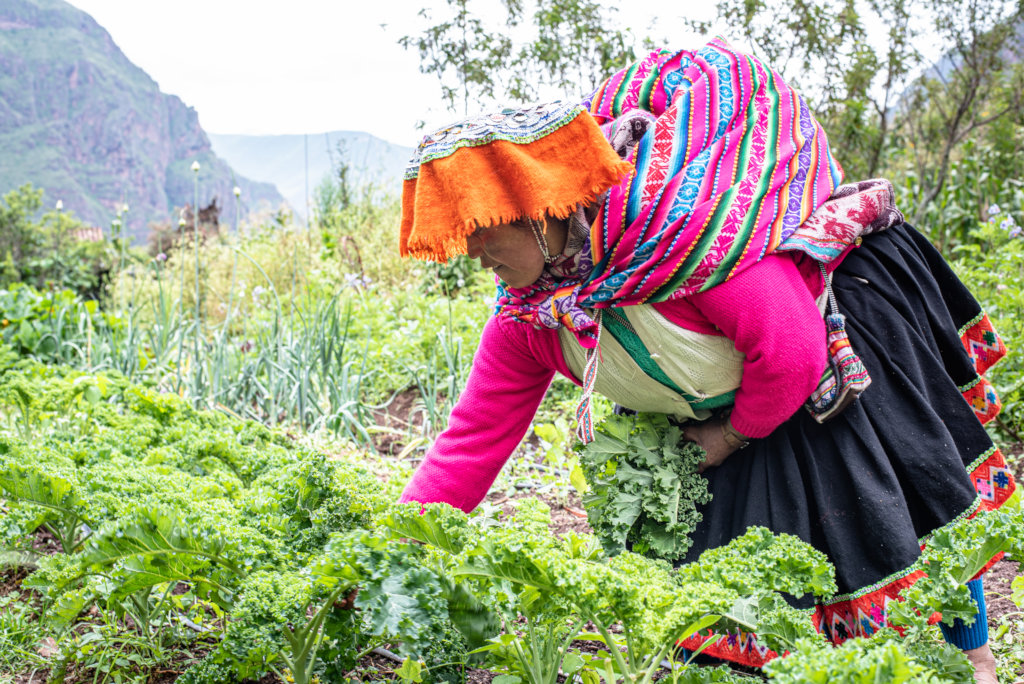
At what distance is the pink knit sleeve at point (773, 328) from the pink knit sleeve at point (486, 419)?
1.52 feet

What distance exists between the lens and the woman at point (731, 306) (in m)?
1.38

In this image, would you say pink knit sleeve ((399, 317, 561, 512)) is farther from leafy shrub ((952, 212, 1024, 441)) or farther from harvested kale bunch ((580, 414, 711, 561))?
leafy shrub ((952, 212, 1024, 441))

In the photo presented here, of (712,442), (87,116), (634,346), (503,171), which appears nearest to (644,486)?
(712,442)

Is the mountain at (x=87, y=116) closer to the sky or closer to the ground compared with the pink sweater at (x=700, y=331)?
closer to the sky

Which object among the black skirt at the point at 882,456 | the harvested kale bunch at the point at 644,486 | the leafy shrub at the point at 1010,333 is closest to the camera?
the black skirt at the point at 882,456

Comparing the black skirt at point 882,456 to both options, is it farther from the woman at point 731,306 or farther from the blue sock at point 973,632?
the blue sock at point 973,632

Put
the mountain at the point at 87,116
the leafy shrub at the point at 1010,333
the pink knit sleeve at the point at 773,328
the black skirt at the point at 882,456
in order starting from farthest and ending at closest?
the mountain at the point at 87,116
the leafy shrub at the point at 1010,333
the black skirt at the point at 882,456
the pink knit sleeve at the point at 773,328

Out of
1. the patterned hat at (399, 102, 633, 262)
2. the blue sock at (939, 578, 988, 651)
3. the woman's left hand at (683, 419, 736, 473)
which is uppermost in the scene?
the patterned hat at (399, 102, 633, 262)

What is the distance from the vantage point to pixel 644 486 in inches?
70.8

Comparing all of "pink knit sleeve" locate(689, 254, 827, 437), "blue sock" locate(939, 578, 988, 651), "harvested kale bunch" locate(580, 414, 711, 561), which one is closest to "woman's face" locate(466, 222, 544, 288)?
"pink knit sleeve" locate(689, 254, 827, 437)

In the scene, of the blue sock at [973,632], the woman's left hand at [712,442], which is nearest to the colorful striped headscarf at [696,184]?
the woman's left hand at [712,442]

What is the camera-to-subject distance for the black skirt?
163 centimetres

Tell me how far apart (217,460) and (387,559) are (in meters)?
1.22

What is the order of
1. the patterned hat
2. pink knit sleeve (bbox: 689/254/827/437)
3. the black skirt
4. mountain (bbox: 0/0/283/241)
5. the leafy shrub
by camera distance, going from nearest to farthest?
the patterned hat → pink knit sleeve (bbox: 689/254/827/437) → the black skirt → the leafy shrub → mountain (bbox: 0/0/283/241)
